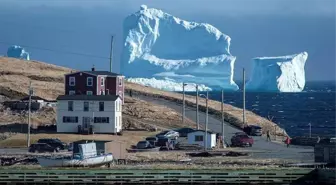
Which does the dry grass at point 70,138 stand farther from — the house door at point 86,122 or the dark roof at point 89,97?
the dark roof at point 89,97

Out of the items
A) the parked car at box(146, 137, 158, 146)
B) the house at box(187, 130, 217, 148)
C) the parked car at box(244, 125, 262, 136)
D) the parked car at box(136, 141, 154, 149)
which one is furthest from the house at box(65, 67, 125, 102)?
the parked car at box(136, 141, 154, 149)

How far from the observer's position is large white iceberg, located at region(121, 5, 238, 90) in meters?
179

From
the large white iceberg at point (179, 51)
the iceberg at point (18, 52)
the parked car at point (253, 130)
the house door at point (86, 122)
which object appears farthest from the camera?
the large white iceberg at point (179, 51)

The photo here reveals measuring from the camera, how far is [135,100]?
8481 cm

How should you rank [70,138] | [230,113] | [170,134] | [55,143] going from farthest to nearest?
[230,113], [170,134], [70,138], [55,143]

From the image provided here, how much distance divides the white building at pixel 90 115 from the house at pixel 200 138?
7.19m

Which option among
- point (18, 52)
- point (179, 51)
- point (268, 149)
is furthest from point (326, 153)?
point (179, 51)

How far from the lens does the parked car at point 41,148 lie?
53312 mm

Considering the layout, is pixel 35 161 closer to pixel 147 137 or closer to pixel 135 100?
pixel 147 137

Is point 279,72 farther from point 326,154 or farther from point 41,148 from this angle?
point 326,154

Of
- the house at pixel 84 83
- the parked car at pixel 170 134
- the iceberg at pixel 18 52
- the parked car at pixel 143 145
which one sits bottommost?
the parked car at pixel 143 145

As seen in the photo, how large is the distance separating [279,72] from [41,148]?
121 meters

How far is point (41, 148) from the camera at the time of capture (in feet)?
176

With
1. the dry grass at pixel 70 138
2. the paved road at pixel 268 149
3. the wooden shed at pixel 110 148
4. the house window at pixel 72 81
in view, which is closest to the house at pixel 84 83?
the house window at pixel 72 81
